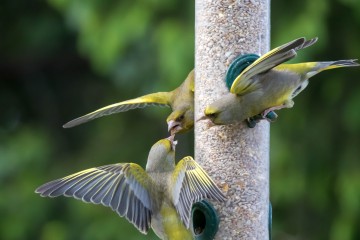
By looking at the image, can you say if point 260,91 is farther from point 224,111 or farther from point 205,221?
point 205,221

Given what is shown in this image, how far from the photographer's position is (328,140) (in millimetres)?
9695

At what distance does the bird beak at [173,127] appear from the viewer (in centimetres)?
675

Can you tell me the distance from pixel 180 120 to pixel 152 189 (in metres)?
0.61

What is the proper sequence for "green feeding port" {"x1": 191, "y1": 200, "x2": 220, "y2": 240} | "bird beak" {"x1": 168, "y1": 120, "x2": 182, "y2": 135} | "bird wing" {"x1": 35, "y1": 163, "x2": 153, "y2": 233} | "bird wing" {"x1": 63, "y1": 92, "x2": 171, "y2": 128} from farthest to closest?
"bird wing" {"x1": 63, "y1": 92, "x2": 171, "y2": 128}
"bird beak" {"x1": 168, "y1": 120, "x2": 182, "y2": 135}
"green feeding port" {"x1": 191, "y1": 200, "x2": 220, "y2": 240}
"bird wing" {"x1": 35, "y1": 163, "x2": 153, "y2": 233}

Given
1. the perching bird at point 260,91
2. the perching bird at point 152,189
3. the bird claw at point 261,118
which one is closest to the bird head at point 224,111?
the perching bird at point 260,91

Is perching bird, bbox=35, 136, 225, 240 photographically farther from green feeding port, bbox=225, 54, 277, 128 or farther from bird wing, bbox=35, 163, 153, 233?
green feeding port, bbox=225, 54, 277, 128

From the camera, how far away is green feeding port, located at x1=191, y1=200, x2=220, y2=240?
6316 millimetres

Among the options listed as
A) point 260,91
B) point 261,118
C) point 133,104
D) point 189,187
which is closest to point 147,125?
point 133,104

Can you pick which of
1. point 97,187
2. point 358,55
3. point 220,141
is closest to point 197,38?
point 220,141

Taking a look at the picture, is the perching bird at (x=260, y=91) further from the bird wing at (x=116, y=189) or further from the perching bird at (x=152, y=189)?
the bird wing at (x=116, y=189)

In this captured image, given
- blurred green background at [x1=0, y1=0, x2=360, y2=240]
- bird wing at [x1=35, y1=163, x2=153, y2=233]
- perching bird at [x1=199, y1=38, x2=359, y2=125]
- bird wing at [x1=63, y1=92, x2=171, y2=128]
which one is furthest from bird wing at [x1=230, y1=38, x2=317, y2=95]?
blurred green background at [x1=0, y1=0, x2=360, y2=240]

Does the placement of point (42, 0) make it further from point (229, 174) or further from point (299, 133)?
point (229, 174)

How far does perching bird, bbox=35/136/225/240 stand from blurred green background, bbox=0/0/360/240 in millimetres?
2785

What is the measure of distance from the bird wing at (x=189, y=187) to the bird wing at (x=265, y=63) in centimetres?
53
